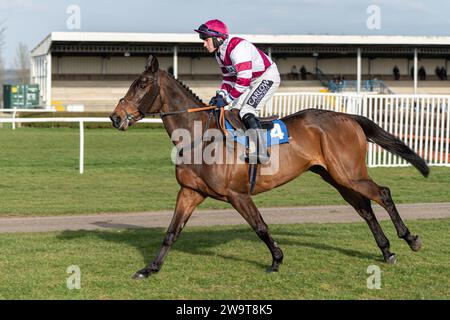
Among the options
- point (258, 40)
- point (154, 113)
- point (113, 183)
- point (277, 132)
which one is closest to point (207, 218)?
point (277, 132)

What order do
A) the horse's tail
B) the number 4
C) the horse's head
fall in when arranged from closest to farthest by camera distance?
the horse's head → the number 4 → the horse's tail

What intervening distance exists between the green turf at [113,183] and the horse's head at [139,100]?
13.6 ft

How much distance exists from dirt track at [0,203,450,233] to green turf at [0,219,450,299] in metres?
0.53

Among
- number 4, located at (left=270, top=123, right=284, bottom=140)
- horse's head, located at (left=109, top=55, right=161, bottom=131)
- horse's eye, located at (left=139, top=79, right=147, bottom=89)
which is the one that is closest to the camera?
horse's head, located at (left=109, top=55, right=161, bottom=131)

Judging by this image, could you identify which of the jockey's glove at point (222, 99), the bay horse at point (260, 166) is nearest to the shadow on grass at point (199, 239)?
the bay horse at point (260, 166)

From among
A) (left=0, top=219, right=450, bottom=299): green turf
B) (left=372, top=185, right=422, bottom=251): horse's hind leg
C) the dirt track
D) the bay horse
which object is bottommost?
(left=0, top=219, right=450, bottom=299): green turf

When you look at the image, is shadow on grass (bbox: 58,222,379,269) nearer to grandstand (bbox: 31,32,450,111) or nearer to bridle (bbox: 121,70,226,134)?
bridle (bbox: 121,70,226,134)

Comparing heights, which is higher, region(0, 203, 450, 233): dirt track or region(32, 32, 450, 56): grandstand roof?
region(32, 32, 450, 56): grandstand roof

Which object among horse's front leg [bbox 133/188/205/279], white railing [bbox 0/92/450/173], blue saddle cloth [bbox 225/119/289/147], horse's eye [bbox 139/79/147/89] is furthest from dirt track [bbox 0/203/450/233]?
white railing [bbox 0/92/450/173]

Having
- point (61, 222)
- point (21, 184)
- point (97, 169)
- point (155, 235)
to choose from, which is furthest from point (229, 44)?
point (97, 169)

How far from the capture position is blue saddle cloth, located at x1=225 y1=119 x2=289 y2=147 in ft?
21.9

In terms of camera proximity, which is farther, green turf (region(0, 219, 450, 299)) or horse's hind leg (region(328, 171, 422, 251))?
horse's hind leg (region(328, 171, 422, 251))

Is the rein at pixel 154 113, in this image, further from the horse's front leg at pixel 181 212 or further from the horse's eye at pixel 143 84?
the horse's front leg at pixel 181 212
